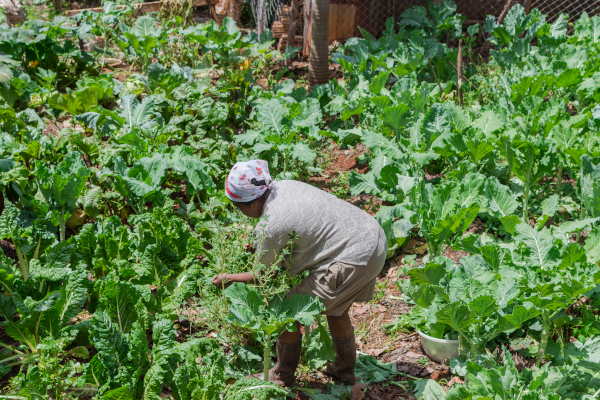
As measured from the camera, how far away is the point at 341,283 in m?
2.93

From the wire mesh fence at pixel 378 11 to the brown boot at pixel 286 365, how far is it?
6328 millimetres

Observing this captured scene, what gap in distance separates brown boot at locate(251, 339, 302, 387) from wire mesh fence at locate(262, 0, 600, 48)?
6328 millimetres

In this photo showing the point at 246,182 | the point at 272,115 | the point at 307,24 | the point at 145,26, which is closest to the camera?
the point at 246,182

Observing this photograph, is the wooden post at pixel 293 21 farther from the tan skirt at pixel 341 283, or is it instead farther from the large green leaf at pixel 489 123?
the tan skirt at pixel 341 283

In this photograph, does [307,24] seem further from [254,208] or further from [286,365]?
[286,365]

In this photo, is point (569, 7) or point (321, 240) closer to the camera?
point (321, 240)

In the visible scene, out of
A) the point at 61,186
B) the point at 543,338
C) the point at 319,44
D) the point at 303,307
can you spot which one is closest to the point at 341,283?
the point at 303,307

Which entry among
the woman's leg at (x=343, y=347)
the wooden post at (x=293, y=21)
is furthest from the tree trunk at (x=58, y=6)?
the woman's leg at (x=343, y=347)

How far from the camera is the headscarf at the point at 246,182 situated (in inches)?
111

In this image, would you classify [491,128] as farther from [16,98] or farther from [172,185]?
[16,98]

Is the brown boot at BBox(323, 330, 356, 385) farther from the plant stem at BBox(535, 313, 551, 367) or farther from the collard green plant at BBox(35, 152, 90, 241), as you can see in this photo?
the collard green plant at BBox(35, 152, 90, 241)

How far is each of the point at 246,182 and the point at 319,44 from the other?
187 inches

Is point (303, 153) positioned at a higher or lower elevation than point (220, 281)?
higher

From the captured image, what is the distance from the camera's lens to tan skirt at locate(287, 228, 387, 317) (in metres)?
2.89
